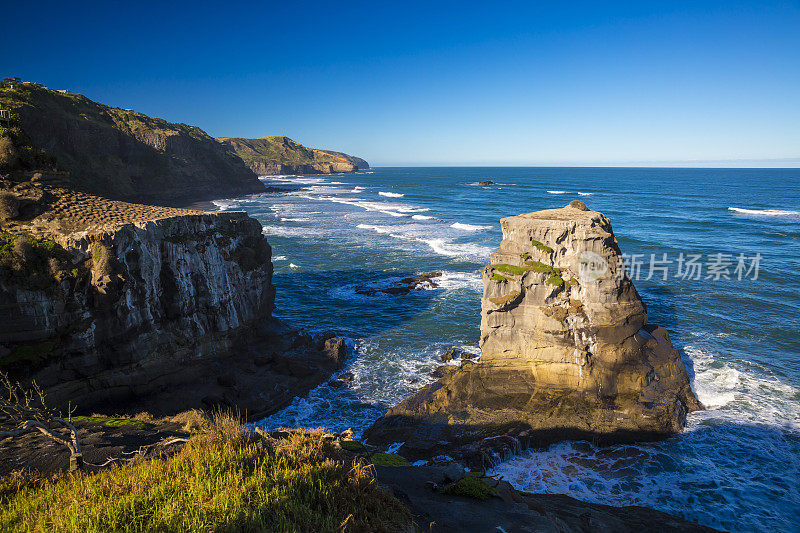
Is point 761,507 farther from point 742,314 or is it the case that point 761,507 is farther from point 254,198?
point 254,198

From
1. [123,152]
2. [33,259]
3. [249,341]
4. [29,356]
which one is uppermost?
[123,152]

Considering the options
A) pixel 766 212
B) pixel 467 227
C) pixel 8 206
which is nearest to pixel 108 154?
pixel 467 227

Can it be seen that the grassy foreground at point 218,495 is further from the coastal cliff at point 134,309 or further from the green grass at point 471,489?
the coastal cliff at point 134,309

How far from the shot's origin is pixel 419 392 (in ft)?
63.3

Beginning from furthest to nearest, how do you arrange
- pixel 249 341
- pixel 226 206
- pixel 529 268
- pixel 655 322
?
pixel 226 206 → pixel 655 322 → pixel 249 341 → pixel 529 268

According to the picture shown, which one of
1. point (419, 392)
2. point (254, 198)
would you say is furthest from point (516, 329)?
point (254, 198)

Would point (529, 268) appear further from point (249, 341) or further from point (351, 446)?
point (249, 341)

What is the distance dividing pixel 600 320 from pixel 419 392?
8925mm

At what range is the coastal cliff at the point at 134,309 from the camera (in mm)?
14391

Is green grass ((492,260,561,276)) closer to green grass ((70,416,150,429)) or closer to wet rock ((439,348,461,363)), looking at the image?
wet rock ((439,348,461,363))

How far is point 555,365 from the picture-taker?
18422 mm

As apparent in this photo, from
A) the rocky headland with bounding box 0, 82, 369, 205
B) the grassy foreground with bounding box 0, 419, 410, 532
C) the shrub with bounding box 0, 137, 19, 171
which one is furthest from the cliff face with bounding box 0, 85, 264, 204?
the grassy foreground with bounding box 0, 419, 410, 532

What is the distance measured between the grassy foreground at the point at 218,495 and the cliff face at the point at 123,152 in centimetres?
1707

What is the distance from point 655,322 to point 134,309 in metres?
30.1
